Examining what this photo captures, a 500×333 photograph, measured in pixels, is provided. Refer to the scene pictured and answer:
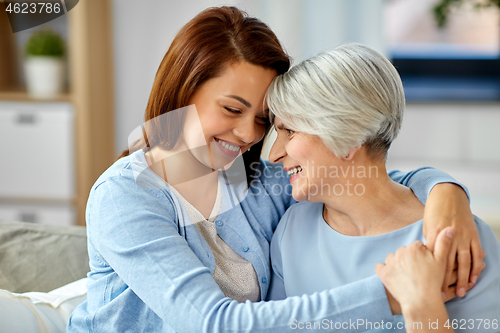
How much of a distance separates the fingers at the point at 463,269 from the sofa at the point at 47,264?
87cm

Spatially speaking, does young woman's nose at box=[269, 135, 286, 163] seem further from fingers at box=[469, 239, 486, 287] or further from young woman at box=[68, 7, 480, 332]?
fingers at box=[469, 239, 486, 287]

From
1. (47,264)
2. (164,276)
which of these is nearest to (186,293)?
(164,276)

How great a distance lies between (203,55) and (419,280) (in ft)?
2.10

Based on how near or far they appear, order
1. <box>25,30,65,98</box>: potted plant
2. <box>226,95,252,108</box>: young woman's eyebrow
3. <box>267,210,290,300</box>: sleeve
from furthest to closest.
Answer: <box>25,30,65,98</box>: potted plant, <box>267,210,290,300</box>: sleeve, <box>226,95,252,108</box>: young woman's eyebrow

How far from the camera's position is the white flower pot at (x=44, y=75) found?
2.58 meters

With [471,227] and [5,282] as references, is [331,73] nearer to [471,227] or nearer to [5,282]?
[471,227]

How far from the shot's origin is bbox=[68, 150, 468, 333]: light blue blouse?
0.87 m

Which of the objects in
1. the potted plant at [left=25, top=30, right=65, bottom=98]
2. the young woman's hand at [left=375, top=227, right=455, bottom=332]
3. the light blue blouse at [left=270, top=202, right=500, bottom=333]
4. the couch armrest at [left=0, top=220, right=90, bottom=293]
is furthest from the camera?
the potted plant at [left=25, top=30, right=65, bottom=98]

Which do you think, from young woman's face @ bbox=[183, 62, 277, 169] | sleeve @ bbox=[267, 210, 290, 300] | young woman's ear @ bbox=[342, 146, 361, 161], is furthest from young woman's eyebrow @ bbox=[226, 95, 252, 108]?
sleeve @ bbox=[267, 210, 290, 300]

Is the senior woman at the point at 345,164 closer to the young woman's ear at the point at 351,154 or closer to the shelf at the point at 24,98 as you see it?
the young woman's ear at the point at 351,154

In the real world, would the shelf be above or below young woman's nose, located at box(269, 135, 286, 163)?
below

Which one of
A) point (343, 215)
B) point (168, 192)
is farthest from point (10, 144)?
point (343, 215)

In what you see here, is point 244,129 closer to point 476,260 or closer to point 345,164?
point 345,164

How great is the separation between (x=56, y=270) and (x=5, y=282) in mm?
129
